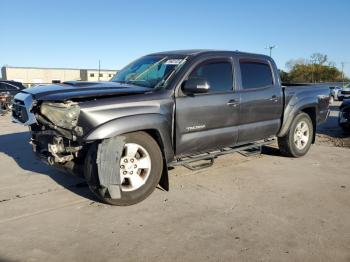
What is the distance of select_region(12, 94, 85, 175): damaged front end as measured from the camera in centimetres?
461

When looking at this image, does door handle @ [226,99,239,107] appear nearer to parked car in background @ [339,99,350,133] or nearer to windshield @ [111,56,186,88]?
windshield @ [111,56,186,88]

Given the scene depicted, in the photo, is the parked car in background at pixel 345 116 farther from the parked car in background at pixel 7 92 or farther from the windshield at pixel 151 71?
the parked car in background at pixel 7 92

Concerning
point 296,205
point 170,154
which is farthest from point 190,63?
point 296,205

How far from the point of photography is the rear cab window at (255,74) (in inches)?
257

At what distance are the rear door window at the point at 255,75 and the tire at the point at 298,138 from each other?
1.06 metres

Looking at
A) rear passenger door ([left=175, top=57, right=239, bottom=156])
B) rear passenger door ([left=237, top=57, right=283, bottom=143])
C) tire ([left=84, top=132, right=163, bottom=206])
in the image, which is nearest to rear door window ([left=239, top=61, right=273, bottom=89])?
rear passenger door ([left=237, top=57, right=283, bottom=143])

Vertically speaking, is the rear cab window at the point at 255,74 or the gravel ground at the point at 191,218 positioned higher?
the rear cab window at the point at 255,74

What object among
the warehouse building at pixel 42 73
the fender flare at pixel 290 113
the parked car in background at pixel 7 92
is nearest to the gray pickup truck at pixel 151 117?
the fender flare at pixel 290 113

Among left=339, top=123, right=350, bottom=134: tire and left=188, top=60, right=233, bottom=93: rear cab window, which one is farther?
left=339, top=123, right=350, bottom=134: tire

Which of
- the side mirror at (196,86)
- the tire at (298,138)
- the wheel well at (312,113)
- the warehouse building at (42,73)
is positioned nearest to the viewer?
the side mirror at (196,86)

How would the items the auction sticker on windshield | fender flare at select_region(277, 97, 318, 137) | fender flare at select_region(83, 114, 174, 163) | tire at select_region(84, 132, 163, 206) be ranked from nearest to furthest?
fender flare at select_region(83, 114, 174, 163)
tire at select_region(84, 132, 163, 206)
the auction sticker on windshield
fender flare at select_region(277, 97, 318, 137)

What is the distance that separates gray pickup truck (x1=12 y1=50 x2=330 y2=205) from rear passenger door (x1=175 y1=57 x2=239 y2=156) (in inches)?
0.5

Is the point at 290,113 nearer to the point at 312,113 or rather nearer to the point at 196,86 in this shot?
the point at 312,113

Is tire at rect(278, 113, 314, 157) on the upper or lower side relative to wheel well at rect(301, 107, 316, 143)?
lower
